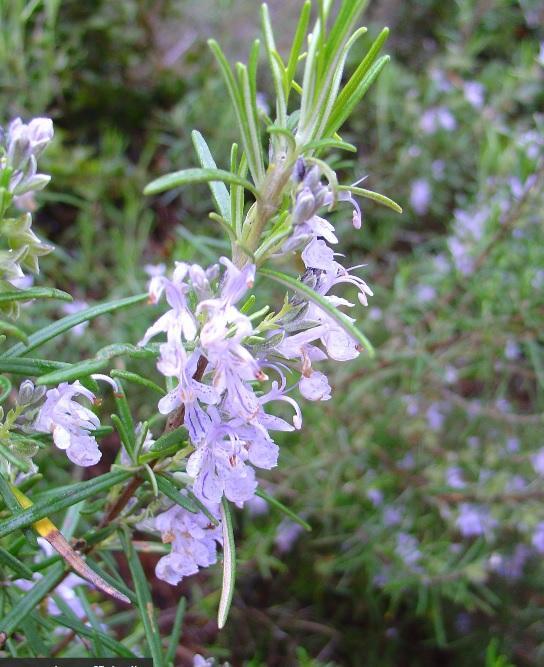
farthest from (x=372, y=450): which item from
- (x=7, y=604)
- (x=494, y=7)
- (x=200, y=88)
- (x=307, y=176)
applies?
(x=494, y=7)

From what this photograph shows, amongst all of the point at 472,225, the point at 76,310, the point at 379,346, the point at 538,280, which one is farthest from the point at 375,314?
the point at 76,310

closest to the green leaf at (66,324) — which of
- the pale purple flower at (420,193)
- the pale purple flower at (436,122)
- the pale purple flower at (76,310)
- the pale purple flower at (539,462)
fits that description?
the pale purple flower at (76,310)

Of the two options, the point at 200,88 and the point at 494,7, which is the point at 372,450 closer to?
the point at 200,88

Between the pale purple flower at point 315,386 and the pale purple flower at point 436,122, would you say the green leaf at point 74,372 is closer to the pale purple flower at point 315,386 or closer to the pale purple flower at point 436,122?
the pale purple flower at point 315,386

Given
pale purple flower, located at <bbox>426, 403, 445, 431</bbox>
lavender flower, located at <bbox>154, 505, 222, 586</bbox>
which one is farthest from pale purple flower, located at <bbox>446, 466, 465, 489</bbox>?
lavender flower, located at <bbox>154, 505, 222, 586</bbox>

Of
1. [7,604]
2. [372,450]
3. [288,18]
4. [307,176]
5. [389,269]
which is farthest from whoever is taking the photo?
[288,18]

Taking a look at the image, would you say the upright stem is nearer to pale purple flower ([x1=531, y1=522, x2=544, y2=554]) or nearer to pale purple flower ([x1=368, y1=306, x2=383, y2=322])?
pale purple flower ([x1=368, y1=306, x2=383, y2=322])

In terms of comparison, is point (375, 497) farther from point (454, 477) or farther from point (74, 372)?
point (74, 372)

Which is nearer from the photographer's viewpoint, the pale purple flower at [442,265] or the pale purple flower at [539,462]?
the pale purple flower at [539,462]
